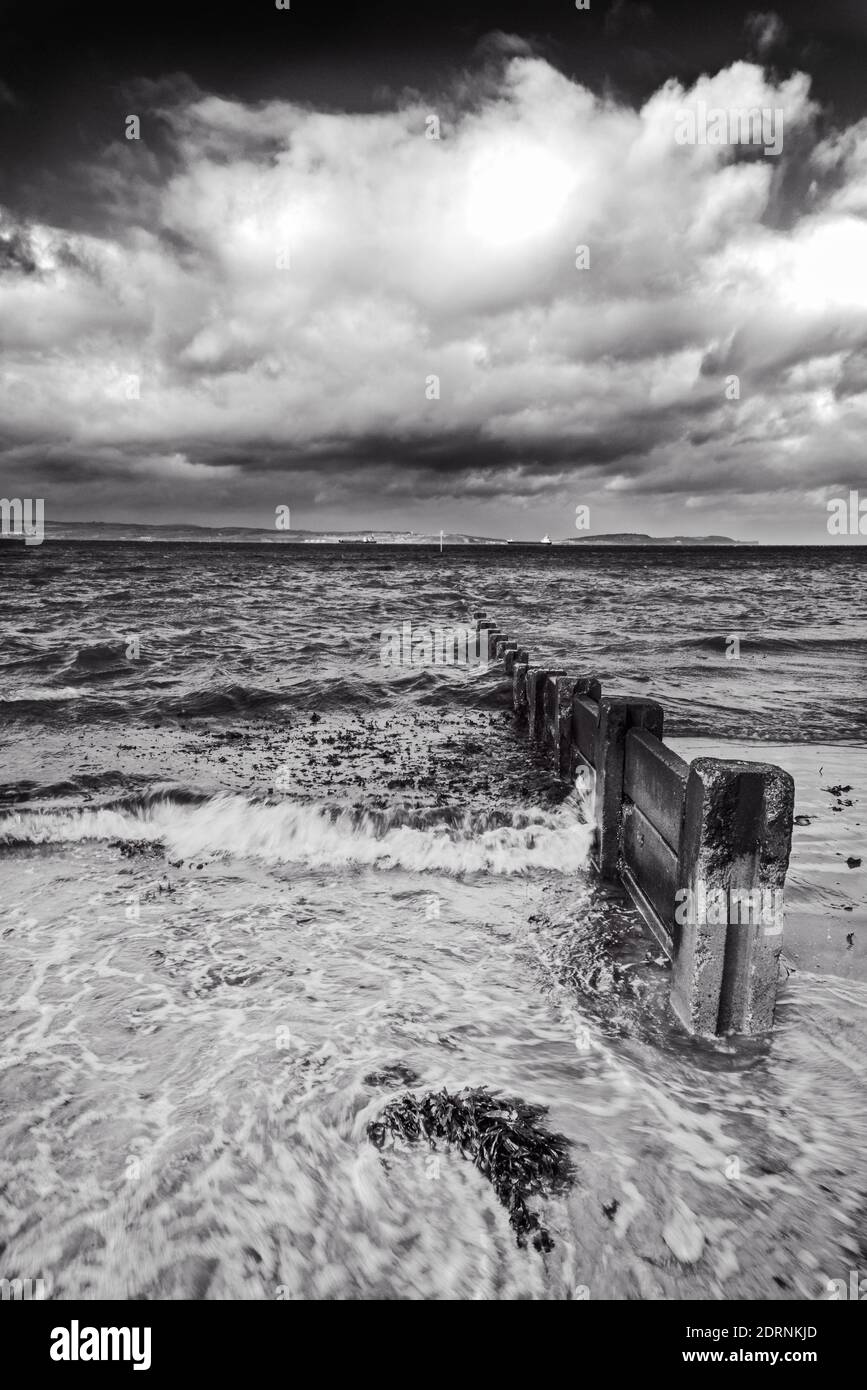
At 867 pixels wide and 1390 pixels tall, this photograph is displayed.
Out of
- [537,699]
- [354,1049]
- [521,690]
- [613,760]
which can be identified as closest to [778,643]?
[521,690]

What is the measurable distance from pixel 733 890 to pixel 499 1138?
5.86ft

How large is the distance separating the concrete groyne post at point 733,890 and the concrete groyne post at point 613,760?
178 centimetres

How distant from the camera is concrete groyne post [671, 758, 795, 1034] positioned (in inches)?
148

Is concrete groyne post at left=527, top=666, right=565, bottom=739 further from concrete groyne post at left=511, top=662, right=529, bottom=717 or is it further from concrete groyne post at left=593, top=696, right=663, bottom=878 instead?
concrete groyne post at left=593, top=696, right=663, bottom=878

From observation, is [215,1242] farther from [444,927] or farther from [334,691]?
[334,691]

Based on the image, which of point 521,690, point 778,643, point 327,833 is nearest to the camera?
point 327,833

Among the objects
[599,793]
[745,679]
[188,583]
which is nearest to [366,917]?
[599,793]

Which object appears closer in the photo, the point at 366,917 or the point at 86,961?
the point at 86,961

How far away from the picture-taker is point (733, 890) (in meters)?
3.85

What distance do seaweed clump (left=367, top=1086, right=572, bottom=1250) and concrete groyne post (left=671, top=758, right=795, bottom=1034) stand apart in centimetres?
126

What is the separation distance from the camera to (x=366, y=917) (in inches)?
232

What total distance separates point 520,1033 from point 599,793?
101 inches

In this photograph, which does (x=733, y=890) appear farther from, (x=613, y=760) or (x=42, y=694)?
(x=42, y=694)

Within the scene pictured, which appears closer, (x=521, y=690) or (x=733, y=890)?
(x=733, y=890)
